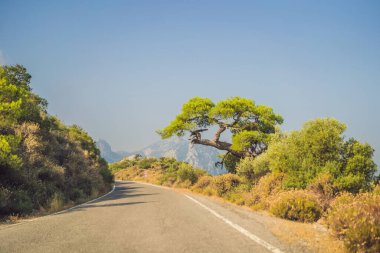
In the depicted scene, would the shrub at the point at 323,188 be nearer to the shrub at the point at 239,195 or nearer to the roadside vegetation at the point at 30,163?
the shrub at the point at 239,195

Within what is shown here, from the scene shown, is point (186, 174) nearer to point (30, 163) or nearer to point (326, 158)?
point (30, 163)

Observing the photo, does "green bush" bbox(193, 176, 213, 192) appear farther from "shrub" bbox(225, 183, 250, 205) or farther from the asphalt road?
the asphalt road

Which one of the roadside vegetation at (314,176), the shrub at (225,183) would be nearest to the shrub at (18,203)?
the roadside vegetation at (314,176)

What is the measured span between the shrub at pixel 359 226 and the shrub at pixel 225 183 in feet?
45.7

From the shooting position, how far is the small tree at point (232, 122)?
29.7m

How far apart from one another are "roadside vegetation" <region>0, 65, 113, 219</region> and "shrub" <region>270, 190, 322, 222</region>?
8479 millimetres

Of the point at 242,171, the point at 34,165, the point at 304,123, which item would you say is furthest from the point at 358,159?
the point at 34,165

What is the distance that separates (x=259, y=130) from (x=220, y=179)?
36.1 feet

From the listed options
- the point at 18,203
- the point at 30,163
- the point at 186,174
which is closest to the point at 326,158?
the point at 18,203

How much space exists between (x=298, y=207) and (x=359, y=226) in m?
4.86

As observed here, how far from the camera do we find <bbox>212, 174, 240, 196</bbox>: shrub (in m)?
20.8

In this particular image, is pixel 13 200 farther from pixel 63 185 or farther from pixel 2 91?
pixel 2 91

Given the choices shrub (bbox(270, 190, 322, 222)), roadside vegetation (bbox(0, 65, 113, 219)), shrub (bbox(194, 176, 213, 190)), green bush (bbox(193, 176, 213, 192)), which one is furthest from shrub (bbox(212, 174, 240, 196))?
shrub (bbox(270, 190, 322, 222))

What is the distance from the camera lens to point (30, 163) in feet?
50.0
